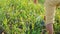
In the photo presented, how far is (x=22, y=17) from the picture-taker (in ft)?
Answer: 8.30

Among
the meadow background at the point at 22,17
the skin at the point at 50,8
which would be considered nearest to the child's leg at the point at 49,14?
the skin at the point at 50,8

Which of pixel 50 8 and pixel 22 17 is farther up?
pixel 50 8

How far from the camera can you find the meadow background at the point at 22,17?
2.31 meters

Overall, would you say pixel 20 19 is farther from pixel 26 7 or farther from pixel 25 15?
pixel 26 7

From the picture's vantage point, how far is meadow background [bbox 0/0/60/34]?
7.59ft

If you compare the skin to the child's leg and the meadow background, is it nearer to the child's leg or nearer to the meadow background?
the child's leg

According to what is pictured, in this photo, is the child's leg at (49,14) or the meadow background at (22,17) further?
the meadow background at (22,17)

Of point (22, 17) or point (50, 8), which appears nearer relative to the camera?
point (50, 8)

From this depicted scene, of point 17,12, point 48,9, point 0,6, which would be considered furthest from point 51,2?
point 0,6

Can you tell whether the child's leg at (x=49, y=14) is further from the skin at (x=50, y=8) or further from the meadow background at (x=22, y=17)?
the meadow background at (x=22, y=17)

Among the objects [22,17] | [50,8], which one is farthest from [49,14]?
[22,17]

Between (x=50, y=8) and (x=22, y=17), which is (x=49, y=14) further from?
(x=22, y=17)

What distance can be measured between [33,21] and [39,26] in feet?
0.32

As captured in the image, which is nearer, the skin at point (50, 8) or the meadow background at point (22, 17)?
the skin at point (50, 8)
